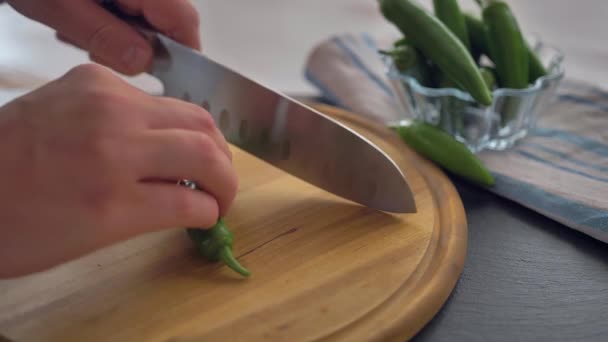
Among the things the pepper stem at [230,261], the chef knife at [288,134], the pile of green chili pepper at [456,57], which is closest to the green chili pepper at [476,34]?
the pile of green chili pepper at [456,57]

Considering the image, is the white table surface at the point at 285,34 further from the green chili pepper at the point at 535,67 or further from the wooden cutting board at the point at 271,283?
the wooden cutting board at the point at 271,283

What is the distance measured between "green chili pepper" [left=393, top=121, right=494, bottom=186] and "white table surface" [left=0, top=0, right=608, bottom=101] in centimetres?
62

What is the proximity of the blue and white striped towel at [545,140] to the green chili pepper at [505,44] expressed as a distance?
0.47ft

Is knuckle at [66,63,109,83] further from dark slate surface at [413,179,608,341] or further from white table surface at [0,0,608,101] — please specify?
white table surface at [0,0,608,101]

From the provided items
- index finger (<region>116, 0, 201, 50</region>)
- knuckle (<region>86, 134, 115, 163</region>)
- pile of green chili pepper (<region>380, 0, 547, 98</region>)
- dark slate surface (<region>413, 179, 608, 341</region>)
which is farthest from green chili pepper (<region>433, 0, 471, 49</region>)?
knuckle (<region>86, 134, 115, 163</region>)

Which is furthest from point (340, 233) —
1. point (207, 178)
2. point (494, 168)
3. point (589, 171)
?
point (589, 171)

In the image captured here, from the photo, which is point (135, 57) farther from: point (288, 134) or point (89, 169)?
point (89, 169)

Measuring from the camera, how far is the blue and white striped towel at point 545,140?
3.68 feet

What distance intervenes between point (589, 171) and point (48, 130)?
0.99m

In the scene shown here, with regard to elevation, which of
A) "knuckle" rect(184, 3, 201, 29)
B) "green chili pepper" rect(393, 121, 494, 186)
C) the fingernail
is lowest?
"green chili pepper" rect(393, 121, 494, 186)

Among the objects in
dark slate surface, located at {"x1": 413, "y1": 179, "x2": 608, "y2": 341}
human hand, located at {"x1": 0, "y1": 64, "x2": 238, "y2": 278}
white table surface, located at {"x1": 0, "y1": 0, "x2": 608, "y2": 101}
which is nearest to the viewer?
human hand, located at {"x1": 0, "y1": 64, "x2": 238, "y2": 278}

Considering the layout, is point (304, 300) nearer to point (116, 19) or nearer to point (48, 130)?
point (48, 130)

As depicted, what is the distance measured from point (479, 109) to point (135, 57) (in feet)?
2.29

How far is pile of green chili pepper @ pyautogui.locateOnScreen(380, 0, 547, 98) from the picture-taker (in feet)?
4.17
